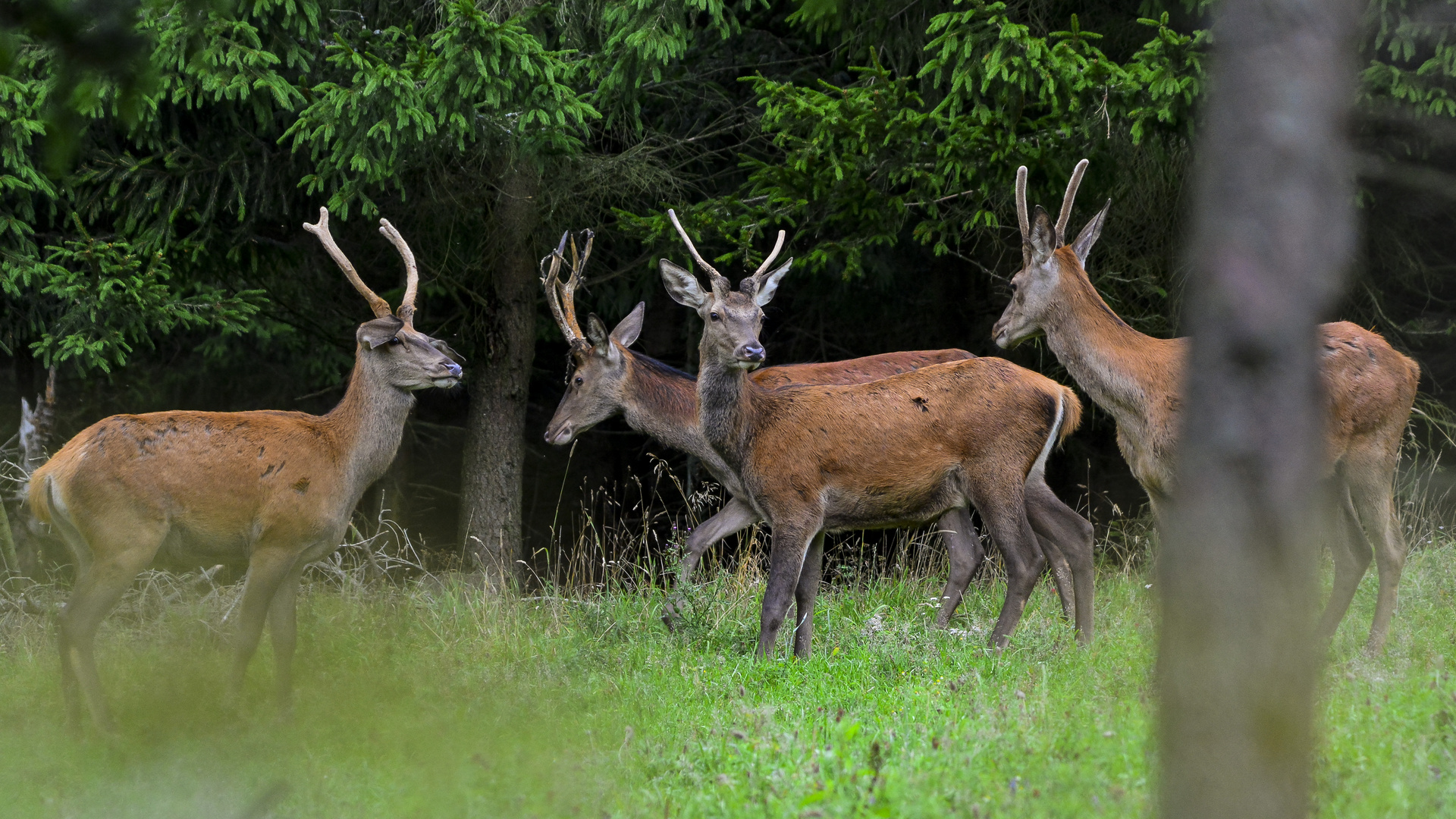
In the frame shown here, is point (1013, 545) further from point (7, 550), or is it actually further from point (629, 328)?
point (7, 550)

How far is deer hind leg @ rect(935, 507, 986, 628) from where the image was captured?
24.6 ft

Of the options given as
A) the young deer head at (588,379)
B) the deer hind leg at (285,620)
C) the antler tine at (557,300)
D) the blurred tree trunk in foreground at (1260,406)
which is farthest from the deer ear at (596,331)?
the blurred tree trunk in foreground at (1260,406)

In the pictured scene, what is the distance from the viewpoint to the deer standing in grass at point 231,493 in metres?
5.81

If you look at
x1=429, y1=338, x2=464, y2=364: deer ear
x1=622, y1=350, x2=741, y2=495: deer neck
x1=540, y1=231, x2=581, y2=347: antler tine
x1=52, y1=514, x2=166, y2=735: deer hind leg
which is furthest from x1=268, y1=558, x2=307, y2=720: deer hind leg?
x1=540, y1=231, x2=581, y2=347: antler tine

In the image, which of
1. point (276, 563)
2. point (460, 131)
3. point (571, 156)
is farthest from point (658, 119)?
point (276, 563)

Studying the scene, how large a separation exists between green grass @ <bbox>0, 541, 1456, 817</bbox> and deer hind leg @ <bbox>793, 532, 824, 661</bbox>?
20 cm

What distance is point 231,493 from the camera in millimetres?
6168

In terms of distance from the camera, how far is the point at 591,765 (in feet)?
14.5

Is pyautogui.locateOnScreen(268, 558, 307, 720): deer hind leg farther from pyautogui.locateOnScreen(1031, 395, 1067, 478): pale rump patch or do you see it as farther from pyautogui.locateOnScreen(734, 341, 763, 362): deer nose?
pyautogui.locateOnScreen(1031, 395, 1067, 478): pale rump patch

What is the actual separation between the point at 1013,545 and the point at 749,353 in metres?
1.75

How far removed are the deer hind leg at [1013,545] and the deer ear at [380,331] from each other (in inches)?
129

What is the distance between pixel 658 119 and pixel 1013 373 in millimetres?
4957

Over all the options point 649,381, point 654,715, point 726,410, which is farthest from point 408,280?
point 654,715

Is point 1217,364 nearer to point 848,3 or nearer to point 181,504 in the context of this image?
point 181,504
